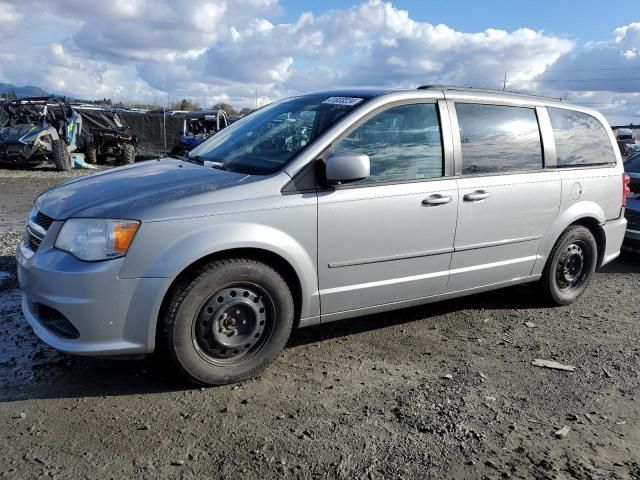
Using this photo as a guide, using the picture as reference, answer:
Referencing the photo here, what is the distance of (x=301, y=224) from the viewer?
3.42 m

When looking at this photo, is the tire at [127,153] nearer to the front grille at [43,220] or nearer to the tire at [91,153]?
the tire at [91,153]

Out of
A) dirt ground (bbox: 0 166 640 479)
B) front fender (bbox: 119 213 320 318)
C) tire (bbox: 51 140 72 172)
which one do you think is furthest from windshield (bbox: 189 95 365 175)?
tire (bbox: 51 140 72 172)

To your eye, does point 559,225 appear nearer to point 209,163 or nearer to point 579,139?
point 579,139

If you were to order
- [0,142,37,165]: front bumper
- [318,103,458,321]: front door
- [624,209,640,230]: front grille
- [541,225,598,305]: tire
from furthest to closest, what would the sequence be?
1. [0,142,37,165]: front bumper
2. [624,209,640,230]: front grille
3. [541,225,598,305]: tire
4. [318,103,458,321]: front door

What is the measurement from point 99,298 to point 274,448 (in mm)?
1211

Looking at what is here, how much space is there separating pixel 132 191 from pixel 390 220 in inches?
64.9

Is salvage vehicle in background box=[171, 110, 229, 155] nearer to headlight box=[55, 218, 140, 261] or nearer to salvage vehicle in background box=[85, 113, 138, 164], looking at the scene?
salvage vehicle in background box=[85, 113, 138, 164]

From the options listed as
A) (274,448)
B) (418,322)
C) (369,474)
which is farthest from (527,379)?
(274,448)

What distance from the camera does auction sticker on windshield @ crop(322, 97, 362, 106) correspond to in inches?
153

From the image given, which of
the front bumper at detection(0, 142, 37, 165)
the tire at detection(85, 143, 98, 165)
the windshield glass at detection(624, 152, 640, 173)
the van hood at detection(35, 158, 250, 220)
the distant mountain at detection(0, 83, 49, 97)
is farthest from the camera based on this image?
the distant mountain at detection(0, 83, 49, 97)

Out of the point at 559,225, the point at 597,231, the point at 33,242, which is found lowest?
the point at 597,231

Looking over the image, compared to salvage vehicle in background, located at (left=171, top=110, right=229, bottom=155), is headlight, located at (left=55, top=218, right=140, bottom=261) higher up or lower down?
lower down

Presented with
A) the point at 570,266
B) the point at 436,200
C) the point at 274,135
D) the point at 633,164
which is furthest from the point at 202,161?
the point at 633,164

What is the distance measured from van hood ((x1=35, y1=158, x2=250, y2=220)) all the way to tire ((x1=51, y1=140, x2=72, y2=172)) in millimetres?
13718
